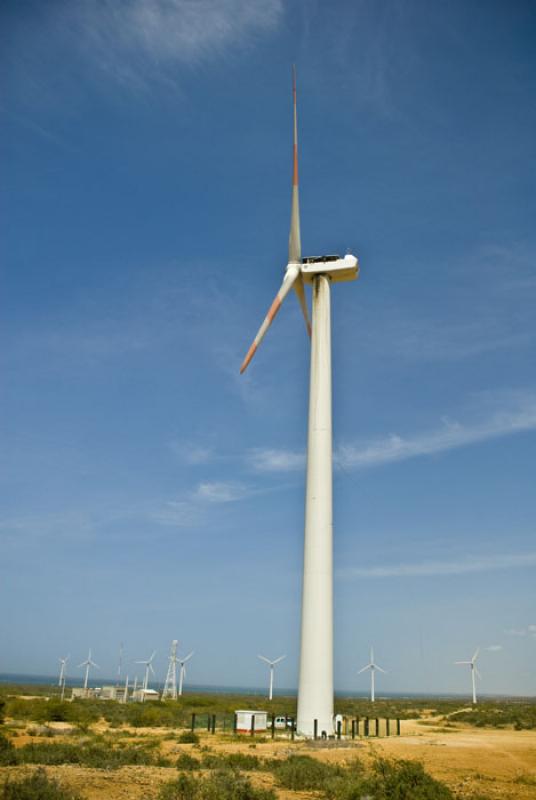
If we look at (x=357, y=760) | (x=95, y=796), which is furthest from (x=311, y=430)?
(x=95, y=796)

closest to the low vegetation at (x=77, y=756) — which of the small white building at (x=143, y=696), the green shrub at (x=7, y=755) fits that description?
the green shrub at (x=7, y=755)

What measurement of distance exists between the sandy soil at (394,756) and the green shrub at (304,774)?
0.56 metres

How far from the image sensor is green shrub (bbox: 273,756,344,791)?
60.5 feet

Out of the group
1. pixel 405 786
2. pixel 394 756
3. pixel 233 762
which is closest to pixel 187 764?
pixel 233 762

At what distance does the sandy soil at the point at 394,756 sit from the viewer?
17266 millimetres

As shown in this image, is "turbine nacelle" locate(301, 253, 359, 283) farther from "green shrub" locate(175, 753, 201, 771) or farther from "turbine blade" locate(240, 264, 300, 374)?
"green shrub" locate(175, 753, 201, 771)

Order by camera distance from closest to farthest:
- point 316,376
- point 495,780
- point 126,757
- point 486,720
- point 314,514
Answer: point 495,780
point 126,757
point 314,514
point 316,376
point 486,720

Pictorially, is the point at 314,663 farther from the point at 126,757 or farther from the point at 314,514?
the point at 126,757

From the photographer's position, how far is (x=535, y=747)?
103 feet

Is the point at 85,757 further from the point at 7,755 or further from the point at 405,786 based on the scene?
the point at 405,786

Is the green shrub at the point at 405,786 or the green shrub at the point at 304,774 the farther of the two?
the green shrub at the point at 304,774

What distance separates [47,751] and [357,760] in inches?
455

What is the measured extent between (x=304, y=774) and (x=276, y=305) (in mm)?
25543

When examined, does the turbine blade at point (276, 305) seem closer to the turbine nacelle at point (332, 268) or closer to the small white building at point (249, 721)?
the turbine nacelle at point (332, 268)
